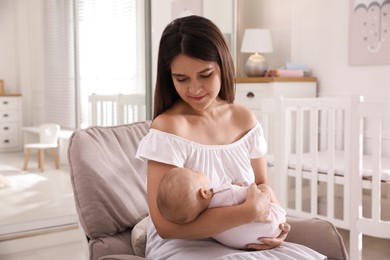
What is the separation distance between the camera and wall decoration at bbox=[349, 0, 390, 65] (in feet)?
11.5

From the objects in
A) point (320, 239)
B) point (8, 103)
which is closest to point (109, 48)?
point (8, 103)

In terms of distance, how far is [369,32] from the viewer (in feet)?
11.8

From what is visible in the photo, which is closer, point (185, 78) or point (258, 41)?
point (185, 78)

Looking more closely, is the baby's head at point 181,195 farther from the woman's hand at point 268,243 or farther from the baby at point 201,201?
the woman's hand at point 268,243

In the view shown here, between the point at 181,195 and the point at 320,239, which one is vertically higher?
the point at 181,195

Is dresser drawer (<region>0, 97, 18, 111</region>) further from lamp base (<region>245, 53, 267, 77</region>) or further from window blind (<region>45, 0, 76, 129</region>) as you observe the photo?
lamp base (<region>245, 53, 267, 77</region>)

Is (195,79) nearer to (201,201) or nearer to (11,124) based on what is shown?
(201,201)

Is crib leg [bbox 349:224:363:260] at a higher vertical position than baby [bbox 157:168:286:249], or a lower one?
lower

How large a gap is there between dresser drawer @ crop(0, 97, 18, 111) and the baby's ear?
211 centimetres

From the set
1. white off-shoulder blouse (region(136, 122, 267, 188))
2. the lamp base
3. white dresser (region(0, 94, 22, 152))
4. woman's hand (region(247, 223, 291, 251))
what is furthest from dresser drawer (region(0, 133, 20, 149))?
woman's hand (region(247, 223, 291, 251))

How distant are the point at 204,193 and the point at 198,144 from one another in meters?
0.19

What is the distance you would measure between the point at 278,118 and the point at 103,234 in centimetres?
167

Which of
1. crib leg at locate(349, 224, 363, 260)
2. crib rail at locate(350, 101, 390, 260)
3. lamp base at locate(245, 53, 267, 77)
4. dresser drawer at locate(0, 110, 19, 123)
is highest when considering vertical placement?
lamp base at locate(245, 53, 267, 77)

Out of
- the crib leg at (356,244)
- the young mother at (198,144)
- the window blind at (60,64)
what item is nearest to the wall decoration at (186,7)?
the window blind at (60,64)
